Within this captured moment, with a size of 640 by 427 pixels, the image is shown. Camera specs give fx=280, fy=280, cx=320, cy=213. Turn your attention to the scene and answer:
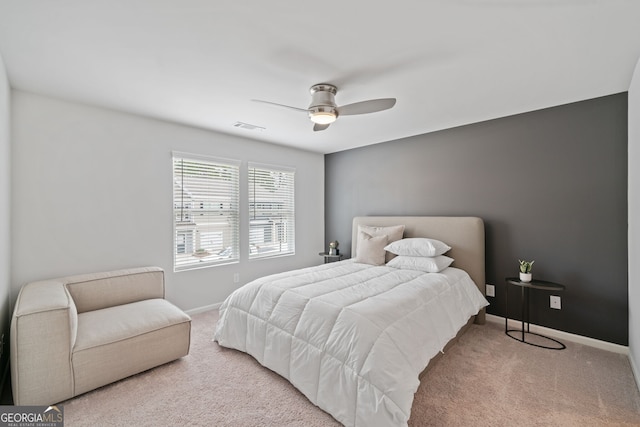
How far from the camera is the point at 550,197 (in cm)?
302

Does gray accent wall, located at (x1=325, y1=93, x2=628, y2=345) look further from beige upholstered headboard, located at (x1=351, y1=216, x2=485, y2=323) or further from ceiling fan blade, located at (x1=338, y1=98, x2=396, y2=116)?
ceiling fan blade, located at (x1=338, y1=98, x2=396, y2=116)

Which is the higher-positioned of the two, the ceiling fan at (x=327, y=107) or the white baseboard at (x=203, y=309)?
the ceiling fan at (x=327, y=107)

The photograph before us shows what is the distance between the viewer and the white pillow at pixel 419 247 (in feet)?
10.9

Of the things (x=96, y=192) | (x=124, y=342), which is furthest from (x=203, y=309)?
(x=96, y=192)

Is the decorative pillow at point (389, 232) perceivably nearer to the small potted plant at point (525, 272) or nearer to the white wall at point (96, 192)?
the small potted plant at point (525, 272)

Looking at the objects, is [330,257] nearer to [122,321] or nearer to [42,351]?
[122,321]

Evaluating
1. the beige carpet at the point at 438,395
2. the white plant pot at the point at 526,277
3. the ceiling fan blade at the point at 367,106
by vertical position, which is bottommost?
the beige carpet at the point at 438,395

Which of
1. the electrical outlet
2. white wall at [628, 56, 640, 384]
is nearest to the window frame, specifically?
the electrical outlet

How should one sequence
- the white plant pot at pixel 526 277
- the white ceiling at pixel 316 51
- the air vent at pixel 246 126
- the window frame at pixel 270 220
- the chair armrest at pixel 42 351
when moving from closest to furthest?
the white ceiling at pixel 316 51 → the chair armrest at pixel 42 351 → the white plant pot at pixel 526 277 → the air vent at pixel 246 126 → the window frame at pixel 270 220

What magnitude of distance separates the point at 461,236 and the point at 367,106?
215 cm

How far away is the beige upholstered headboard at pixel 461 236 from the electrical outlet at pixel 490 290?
0.16 metres

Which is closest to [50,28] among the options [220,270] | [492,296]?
[220,270]

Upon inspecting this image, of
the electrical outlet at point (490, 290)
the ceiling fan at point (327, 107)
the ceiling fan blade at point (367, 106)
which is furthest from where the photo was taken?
the electrical outlet at point (490, 290)

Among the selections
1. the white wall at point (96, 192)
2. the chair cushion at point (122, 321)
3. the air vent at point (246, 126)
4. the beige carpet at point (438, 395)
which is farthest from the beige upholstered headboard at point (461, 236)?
the chair cushion at point (122, 321)
